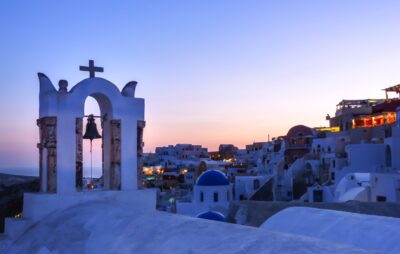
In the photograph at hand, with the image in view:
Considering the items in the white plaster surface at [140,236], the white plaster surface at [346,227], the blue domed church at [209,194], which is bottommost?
the blue domed church at [209,194]

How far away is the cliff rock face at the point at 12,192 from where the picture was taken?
7.11 m

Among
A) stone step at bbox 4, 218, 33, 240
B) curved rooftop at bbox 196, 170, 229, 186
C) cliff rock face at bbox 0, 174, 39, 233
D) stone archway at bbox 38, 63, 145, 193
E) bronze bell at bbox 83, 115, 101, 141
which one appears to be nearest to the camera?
stone step at bbox 4, 218, 33, 240

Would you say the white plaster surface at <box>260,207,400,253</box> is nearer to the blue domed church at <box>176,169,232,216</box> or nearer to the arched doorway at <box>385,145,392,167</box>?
the blue domed church at <box>176,169,232,216</box>

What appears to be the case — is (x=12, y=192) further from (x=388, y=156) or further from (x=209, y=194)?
(x=388, y=156)

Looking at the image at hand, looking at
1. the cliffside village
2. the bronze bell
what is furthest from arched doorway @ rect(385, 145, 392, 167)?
the bronze bell

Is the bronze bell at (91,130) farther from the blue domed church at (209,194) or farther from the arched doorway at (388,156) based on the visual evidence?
the arched doorway at (388,156)

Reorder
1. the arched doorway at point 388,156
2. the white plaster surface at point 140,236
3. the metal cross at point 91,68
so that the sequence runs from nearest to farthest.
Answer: the white plaster surface at point 140,236 < the metal cross at point 91,68 < the arched doorway at point 388,156

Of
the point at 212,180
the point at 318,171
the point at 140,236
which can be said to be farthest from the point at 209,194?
the point at 140,236

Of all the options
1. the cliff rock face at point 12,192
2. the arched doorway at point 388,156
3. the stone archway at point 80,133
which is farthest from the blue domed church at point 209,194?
the stone archway at point 80,133

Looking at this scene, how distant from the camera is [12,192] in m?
7.18

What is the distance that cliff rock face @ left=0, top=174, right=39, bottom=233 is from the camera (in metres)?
7.11

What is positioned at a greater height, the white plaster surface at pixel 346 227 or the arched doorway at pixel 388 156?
the arched doorway at pixel 388 156

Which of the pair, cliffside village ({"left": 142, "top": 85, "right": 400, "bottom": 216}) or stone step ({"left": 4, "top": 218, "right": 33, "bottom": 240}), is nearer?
stone step ({"left": 4, "top": 218, "right": 33, "bottom": 240})

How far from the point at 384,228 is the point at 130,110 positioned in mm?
3826
